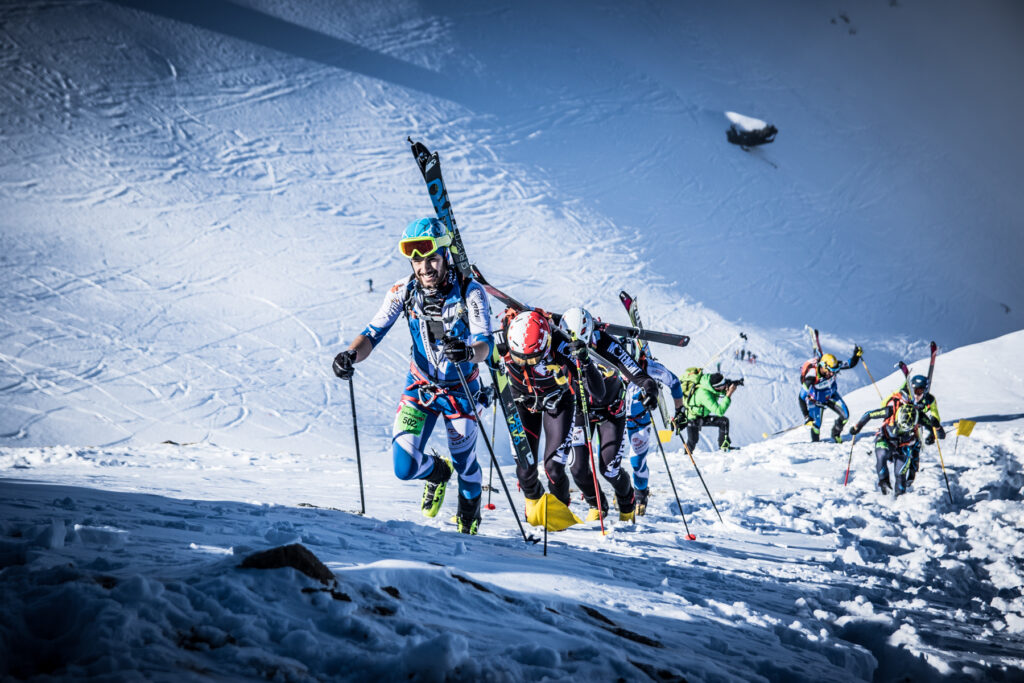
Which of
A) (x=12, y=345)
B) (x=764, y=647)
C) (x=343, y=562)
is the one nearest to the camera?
(x=343, y=562)

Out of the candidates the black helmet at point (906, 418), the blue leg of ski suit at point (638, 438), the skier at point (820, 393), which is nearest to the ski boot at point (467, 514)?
the blue leg of ski suit at point (638, 438)

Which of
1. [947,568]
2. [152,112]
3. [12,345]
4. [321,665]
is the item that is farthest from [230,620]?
[152,112]


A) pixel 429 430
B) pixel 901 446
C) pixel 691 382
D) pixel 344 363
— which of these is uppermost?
pixel 691 382

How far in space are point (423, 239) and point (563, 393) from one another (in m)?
2.34

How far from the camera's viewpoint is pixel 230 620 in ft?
8.46

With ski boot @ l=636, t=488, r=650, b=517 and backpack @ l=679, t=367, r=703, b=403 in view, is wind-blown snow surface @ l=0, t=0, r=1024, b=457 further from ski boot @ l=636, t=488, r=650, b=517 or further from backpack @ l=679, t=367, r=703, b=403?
ski boot @ l=636, t=488, r=650, b=517

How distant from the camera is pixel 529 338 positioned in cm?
674

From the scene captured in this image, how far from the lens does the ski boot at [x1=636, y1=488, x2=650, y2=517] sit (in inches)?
332

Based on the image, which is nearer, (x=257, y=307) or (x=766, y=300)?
(x=257, y=307)

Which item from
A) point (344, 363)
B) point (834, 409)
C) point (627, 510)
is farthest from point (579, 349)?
point (834, 409)

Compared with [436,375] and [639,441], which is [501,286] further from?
[436,375]

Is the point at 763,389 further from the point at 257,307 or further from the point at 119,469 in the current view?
the point at 119,469

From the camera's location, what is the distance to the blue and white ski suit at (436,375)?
5895 millimetres

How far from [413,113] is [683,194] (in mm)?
14892
